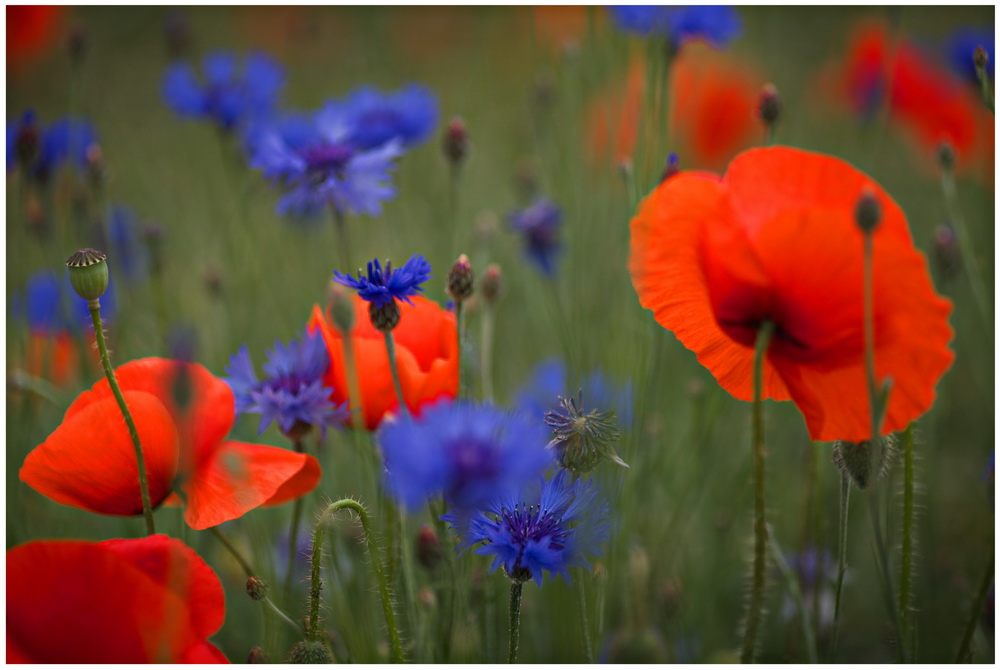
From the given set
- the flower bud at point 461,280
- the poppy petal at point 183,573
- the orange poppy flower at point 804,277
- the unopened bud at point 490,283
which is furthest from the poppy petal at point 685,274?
the poppy petal at point 183,573

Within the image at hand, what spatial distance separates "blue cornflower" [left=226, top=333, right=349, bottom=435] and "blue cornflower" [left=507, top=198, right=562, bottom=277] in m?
0.47

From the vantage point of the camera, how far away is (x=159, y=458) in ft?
1.85

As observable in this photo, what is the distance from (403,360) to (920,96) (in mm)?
1279

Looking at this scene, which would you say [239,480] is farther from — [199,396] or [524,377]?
[524,377]

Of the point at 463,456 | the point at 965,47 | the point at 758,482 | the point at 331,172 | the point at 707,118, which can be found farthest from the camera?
the point at 707,118

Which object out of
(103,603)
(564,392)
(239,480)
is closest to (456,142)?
(564,392)

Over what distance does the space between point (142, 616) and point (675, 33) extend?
2.73 ft

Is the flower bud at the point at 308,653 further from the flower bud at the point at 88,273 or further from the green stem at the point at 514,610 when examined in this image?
the flower bud at the point at 88,273

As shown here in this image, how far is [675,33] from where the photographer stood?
0.99m

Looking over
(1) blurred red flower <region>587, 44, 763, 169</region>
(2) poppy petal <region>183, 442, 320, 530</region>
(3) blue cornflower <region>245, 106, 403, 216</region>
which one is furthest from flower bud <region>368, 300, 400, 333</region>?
(1) blurred red flower <region>587, 44, 763, 169</region>

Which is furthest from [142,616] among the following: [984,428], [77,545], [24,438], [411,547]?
[984,428]

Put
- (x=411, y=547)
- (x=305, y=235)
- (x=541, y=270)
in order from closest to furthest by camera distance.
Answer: (x=411, y=547) → (x=541, y=270) → (x=305, y=235)

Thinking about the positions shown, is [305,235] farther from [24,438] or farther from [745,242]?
[745,242]

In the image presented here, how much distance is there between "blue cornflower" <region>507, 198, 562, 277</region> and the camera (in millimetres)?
1091
